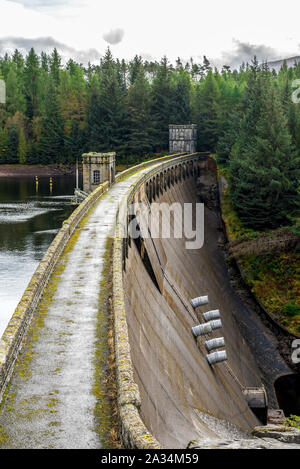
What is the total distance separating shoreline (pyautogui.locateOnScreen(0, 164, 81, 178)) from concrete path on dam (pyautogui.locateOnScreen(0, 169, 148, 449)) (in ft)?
325

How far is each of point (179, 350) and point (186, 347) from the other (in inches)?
66.9

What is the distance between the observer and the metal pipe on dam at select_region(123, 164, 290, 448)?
20.0 m

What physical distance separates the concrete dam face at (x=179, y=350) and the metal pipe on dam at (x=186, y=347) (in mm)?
51

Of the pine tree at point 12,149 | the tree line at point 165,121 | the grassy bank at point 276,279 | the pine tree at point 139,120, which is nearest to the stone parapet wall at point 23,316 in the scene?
the grassy bank at point 276,279

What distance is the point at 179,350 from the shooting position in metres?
27.9

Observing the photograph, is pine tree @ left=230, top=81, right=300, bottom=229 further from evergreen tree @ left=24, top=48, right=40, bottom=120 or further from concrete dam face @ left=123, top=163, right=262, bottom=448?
evergreen tree @ left=24, top=48, right=40, bottom=120

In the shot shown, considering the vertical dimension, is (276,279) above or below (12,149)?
below

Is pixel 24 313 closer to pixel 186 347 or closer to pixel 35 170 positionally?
pixel 186 347

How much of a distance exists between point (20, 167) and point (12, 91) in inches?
1104

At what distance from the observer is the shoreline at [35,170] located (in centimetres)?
12062

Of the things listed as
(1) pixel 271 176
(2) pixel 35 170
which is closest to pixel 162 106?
(2) pixel 35 170

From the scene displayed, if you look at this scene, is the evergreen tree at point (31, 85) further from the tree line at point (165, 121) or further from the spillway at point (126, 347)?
the spillway at point (126, 347)
